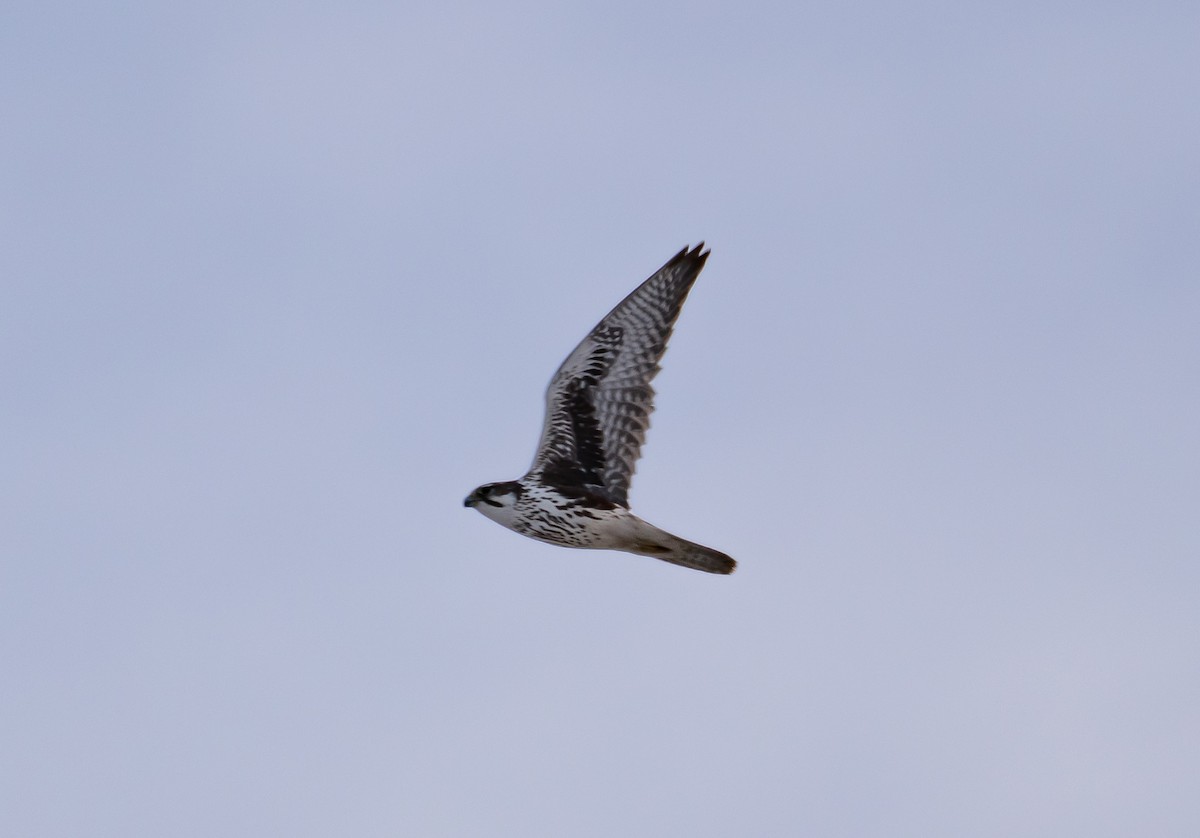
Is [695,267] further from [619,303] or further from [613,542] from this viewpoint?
[613,542]

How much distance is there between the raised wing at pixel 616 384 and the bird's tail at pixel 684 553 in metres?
0.70

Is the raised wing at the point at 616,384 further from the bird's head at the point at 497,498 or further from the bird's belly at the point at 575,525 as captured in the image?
the bird's belly at the point at 575,525

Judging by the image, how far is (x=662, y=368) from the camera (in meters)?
11.4

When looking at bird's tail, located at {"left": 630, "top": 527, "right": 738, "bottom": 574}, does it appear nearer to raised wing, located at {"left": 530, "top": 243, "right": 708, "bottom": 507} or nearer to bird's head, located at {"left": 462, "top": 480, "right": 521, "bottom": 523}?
raised wing, located at {"left": 530, "top": 243, "right": 708, "bottom": 507}

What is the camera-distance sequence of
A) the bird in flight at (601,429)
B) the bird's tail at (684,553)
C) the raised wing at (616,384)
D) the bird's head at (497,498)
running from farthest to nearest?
the raised wing at (616,384) < the bird's head at (497,498) < the bird in flight at (601,429) < the bird's tail at (684,553)

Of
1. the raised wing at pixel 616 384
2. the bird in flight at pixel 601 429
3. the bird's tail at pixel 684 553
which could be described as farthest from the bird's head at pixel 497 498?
the bird's tail at pixel 684 553

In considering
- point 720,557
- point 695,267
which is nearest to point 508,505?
point 720,557

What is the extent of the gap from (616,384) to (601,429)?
1.32ft

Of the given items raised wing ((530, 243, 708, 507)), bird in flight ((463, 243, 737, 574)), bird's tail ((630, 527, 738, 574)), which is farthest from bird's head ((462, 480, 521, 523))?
bird's tail ((630, 527, 738, 574))

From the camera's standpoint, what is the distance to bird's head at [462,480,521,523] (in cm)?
1076

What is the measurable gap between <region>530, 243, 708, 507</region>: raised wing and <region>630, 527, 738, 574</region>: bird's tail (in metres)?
0.70

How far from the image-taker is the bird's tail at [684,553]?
10266 millimetres

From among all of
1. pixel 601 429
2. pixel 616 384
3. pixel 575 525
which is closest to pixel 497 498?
pixel 575 525

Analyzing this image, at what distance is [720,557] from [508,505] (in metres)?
1.69
